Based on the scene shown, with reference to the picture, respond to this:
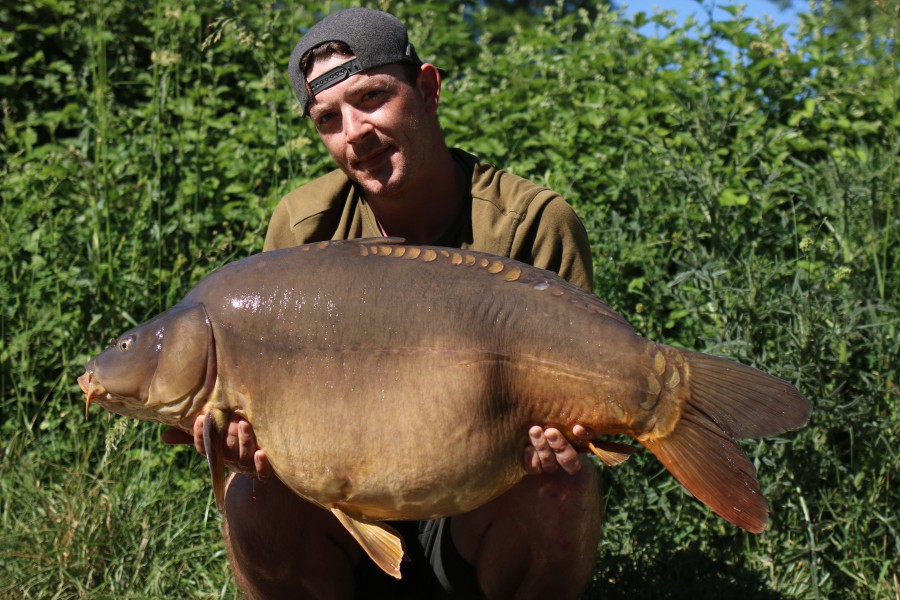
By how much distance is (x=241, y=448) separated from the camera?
2.19 meters

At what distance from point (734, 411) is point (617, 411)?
0.22 meters

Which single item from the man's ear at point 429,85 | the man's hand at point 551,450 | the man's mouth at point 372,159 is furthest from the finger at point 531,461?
the man's ear at point 429,85

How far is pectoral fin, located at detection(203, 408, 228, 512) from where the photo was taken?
6.91 ft

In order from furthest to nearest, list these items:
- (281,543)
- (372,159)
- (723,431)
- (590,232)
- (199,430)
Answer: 1. (590,232)
2. (372,159)
3. (281,543)
4. (199,430)
5. (723,431)

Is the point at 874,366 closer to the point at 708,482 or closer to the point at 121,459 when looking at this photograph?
the point at 708,482

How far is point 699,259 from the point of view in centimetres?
314

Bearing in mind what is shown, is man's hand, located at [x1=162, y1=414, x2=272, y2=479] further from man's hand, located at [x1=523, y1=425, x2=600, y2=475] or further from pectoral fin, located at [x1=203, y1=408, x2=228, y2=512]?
man's hand, located at [x1=523, y1=425, x2=600, y2=475]

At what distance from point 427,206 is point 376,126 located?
0.25 meters

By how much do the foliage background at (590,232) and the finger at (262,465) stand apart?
2.22ft

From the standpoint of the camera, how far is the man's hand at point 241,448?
2154 millimetres

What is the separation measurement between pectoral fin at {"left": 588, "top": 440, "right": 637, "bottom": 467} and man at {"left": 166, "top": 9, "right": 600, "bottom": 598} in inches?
8.0

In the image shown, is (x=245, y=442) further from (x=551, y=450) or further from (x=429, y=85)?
(x=429, y=85)

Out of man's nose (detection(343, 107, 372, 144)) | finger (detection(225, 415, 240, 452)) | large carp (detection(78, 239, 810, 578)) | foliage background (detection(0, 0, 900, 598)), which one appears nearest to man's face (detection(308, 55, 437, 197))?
→ man's nose (detection(343, 107, 372, 144))

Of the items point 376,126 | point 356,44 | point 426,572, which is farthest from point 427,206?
point 426,572
